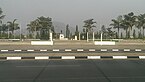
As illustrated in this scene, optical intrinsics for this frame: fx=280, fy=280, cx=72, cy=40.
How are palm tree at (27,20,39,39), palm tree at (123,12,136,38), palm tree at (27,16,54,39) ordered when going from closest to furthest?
palm tree at (123,12,136,38), palm tree at (27,16,54,39), palm tree at (27,20,39,39)

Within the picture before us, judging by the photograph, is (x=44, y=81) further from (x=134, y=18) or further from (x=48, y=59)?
(x=134, y=18)

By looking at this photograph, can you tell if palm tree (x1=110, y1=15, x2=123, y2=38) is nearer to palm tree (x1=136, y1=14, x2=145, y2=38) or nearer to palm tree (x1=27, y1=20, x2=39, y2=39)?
palm tree (x1=136, y1=14, x2=145, y2=38)

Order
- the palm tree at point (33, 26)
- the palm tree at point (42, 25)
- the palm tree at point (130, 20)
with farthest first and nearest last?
the palm tree at point (33, 26) → the palm tree at point (42, 25) → the palm tree at point (130, 20)

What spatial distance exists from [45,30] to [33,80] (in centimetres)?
9504

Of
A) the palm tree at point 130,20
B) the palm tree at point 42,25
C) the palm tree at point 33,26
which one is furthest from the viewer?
the palm tree at point 33,26

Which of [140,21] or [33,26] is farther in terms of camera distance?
[33,26]

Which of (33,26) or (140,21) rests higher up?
(140,21)

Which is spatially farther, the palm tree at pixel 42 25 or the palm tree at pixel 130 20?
the palm tree at pixel 42 25

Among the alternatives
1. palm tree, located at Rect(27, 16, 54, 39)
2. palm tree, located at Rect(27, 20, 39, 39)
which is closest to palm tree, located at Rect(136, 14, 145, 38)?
palm tree, located at Rect(27, 16, 54, 39)

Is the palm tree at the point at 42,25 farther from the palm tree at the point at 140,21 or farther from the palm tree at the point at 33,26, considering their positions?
the palm tree at the point at 140,21

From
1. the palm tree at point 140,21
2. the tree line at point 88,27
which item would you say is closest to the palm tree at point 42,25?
the tree line at point 88,27

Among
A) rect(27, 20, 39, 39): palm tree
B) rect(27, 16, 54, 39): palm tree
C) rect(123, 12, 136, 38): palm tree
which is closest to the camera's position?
rect(123, 12, 136, 38): palm tree

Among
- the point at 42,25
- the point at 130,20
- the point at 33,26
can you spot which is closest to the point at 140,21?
the point at 130,20

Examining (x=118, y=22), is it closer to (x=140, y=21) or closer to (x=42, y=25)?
(x=140, y=21)
